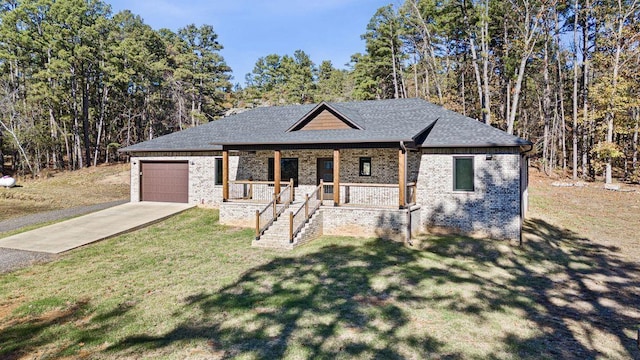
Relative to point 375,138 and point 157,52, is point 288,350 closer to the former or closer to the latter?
point 375,138

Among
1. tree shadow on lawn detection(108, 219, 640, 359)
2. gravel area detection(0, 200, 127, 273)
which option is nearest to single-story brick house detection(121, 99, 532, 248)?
tree shadow on lawn detection(108, 219, 640, 359)

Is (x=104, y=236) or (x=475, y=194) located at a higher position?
(x=475, y=194)

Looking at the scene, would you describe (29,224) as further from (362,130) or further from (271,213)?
(362,130)

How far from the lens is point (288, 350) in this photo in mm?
5562

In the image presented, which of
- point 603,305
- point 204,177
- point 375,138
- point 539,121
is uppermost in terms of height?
point 539,121

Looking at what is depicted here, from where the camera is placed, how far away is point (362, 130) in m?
14.7

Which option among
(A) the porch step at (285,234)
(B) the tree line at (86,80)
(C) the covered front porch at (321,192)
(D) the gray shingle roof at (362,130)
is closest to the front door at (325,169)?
(C) the covered front porch at (321,192)

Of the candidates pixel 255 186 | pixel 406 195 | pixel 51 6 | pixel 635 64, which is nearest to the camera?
pixel 406 195

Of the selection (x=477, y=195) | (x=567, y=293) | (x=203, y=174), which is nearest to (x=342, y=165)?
(x=477, y=195)

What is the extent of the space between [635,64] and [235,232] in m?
29.2

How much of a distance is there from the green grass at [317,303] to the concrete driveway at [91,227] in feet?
3.99

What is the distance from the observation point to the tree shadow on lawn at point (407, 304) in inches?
227

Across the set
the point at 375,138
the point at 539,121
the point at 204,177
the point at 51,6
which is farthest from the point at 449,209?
the point at 51,6

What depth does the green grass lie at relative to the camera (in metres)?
5.77
